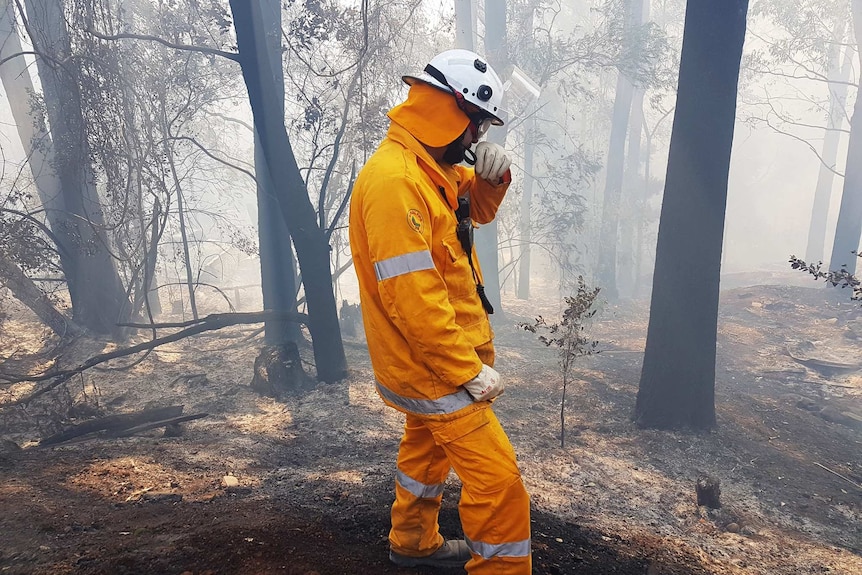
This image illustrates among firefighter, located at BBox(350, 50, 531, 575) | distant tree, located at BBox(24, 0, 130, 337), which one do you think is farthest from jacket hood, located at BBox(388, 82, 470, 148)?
distant tree, located at BBox(24, 0, 130, 337)

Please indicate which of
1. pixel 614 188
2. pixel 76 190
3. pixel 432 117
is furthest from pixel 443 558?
pixel 614 188

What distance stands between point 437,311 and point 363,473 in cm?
308

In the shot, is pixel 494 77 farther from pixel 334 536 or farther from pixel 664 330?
pixel 664 330

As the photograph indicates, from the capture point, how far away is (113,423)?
18.0 feet

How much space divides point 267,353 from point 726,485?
614 centimetres

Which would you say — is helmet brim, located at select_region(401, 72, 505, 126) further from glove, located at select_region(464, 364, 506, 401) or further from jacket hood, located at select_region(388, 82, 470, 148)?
glove, located at select_region(464, 364, 506, 401)

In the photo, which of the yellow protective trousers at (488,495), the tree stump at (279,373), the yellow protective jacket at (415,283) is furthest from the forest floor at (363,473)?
the yellow protective jacket at (415,283)

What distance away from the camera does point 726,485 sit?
15.9ft

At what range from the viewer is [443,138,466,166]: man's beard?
8.27ft

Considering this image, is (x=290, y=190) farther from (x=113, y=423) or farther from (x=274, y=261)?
(x=113, y=423)

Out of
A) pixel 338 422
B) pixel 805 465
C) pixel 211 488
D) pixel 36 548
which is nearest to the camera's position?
pixel 36 548

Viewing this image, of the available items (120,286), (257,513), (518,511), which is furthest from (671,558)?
(120,286)

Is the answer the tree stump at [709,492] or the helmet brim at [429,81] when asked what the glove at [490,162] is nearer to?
the helmet brim at [429,81]

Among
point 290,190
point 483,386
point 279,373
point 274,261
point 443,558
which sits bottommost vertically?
point 279,373
